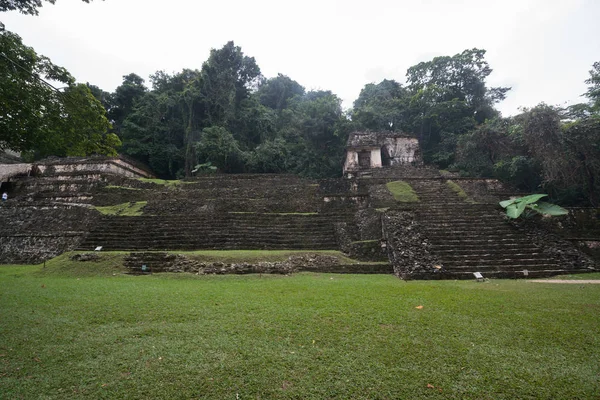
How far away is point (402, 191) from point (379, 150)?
7914 millimetres

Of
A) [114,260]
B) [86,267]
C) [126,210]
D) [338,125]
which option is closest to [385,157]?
[338,125]

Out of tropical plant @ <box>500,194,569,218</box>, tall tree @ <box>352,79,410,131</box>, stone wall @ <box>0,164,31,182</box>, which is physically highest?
tall tree @ <box>352,79,410,131</box>

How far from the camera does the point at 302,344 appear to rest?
3.00 m

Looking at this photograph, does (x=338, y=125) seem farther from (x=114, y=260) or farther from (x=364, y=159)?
(x=114, y=260)

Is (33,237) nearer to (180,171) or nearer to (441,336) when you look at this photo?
(441,336)

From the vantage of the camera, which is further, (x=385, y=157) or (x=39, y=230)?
(x=385, y=157)

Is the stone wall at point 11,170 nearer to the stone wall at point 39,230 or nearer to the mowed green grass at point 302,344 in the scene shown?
the stone wall at point 39,230

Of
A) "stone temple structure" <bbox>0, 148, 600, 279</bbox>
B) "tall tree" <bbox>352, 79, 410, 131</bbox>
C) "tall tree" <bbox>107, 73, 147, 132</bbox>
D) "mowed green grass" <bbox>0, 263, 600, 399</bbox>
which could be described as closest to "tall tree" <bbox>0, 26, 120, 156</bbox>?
"mowed green grass" <bbox>0, 263, 600, 399</bbox>

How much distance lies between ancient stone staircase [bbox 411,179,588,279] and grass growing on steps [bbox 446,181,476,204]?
1.83 metres

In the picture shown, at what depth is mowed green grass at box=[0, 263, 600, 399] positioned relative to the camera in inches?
88.7

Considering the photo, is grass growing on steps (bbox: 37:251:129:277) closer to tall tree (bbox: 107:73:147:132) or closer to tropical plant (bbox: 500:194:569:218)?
tropical plant (bbox: 500:194:569:218)

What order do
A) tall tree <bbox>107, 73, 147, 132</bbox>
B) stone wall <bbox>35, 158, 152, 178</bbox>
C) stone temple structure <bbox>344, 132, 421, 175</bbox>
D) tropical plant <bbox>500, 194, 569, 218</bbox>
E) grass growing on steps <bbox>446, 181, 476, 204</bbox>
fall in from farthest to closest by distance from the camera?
1. tall tree <bbox>107, 73, 147, 132</bbox>
2. stone temple structure <bbox>344, 132, 421, 175</bbox>
3. stone wall <bbox>35, 158, 152, 178</bbox>
4. grass growing on steps <bbox>446, 181, 476, 204</bbox>
5. tropical plant <bbox>500, 194, 569, 218</bbox>

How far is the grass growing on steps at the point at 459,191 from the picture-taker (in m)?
12.5

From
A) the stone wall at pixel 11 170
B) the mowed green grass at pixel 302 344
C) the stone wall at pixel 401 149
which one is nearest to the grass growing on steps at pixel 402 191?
the stone wall at pixel 401 149
